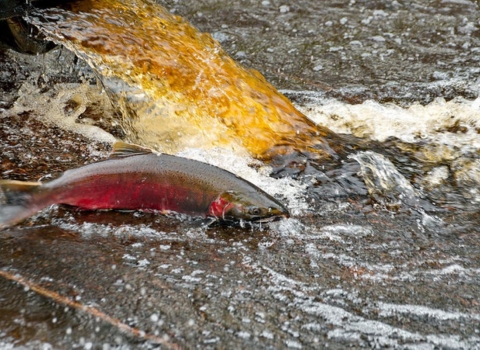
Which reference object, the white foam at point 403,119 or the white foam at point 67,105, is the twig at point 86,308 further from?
the white foam at point 403,119

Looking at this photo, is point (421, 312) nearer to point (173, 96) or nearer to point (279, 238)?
point (279, 238)

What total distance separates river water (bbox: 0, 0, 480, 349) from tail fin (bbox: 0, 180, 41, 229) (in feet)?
0.24

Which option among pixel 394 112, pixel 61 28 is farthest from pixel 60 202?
pixel 394 112

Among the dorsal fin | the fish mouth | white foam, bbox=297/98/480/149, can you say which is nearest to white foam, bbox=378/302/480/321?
the fish mouth

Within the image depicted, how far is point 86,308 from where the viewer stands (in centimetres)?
270

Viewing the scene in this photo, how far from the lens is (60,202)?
11.9 ft

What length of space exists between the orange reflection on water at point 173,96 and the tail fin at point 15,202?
1.76 meters

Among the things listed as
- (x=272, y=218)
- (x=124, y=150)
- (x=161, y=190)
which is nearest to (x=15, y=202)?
(x=124, y=150)

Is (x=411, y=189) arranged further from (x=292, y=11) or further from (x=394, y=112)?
(x=292, y=11)

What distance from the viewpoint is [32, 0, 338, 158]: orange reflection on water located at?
504cm

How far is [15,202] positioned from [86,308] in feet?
3.61

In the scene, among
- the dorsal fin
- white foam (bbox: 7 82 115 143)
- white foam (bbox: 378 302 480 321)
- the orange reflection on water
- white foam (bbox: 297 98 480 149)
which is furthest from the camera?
white foam (bbox: 297 98 480 149)

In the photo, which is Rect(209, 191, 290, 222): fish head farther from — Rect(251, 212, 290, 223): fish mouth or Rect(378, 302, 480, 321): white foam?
Rect(378, 302, 480, 321): white foam

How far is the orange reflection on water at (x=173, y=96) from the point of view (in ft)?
16.5
